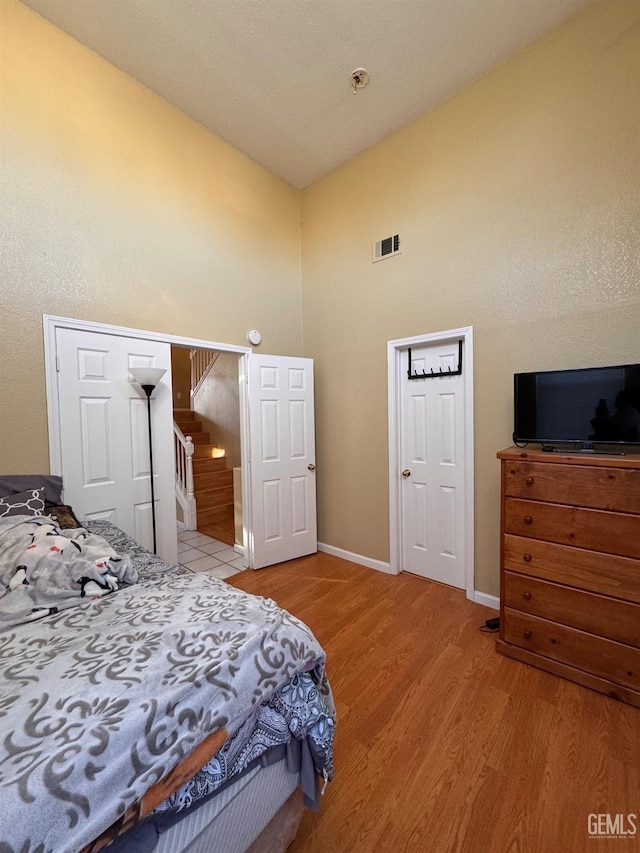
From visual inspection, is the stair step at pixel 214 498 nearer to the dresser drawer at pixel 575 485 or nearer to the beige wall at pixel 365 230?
the beige wall at pixel 365 230

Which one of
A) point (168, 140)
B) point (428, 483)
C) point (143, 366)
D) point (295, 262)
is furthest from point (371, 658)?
point (168, 140)

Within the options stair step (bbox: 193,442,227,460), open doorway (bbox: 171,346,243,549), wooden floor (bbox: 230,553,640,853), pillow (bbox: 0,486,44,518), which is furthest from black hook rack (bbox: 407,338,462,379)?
stair step (bbox: 193,442,227,460)

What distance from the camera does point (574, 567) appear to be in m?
1.81

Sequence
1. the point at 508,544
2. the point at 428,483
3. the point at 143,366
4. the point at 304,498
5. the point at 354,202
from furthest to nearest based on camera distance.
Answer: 1. the point at 304,498
2. the point at 354,202
3. the point at 428,483
4. the point at 143,366
5. the point at 508,544

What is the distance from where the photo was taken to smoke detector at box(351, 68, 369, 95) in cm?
244

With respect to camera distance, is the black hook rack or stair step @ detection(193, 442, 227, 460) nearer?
the black hook rack

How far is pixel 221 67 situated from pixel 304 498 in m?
3.61

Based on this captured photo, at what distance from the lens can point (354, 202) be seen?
3.28 m

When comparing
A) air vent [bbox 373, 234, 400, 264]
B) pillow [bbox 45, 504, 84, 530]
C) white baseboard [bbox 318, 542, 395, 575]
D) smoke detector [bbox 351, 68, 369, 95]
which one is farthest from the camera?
white baseboard [bbox 318, 542, 395, 575]

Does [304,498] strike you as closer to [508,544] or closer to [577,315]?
[508,544]

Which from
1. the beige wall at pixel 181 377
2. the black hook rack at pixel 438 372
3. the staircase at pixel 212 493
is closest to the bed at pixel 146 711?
the black hook rack at pixel 438 372

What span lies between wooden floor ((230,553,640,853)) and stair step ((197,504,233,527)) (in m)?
2.91

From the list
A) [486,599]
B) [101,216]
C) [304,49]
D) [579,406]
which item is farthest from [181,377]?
[579,406]

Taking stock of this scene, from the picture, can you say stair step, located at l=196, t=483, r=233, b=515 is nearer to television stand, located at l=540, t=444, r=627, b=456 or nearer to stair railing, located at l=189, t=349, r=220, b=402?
stair railing, located at l=189, t=349, r=220, b=402
